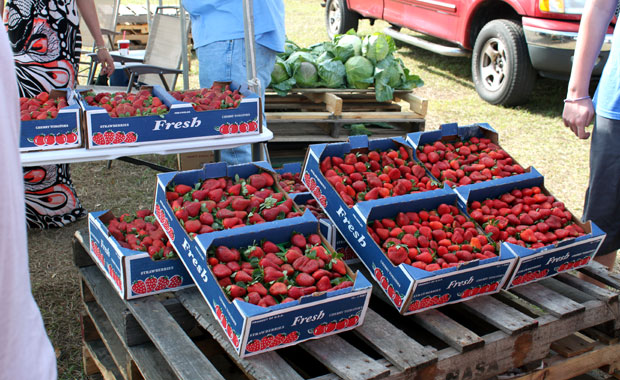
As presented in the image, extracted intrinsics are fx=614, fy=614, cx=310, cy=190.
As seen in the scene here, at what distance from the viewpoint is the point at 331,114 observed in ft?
15.6

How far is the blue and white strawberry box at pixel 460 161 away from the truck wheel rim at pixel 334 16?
7.04m

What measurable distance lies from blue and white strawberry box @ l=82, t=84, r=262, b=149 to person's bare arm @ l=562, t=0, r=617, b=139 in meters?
1.51

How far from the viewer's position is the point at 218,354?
2.44 m

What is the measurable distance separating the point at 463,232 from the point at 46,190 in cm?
284

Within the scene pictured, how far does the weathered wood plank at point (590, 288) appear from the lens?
2.38 meters

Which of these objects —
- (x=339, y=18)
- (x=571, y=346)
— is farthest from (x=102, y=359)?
(x=339, y=18)

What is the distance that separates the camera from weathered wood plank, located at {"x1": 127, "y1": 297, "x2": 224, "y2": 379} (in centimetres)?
184

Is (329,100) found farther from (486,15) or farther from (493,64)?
(486,15)

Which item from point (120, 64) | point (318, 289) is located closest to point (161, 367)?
point (318, 289)

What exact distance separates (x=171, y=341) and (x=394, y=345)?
0.72m

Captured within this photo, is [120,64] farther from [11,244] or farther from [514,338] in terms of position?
[11,244]

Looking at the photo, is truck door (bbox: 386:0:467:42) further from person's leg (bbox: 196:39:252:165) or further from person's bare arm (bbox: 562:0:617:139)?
person's bare arm (bbox: 562:0:617:139)

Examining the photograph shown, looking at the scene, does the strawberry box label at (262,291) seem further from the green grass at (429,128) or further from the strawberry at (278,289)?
the green grass at (429,128)

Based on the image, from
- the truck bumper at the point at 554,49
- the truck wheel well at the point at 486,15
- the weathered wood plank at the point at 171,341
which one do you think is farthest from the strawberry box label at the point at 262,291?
the truck wheel well at the point at 486,15
